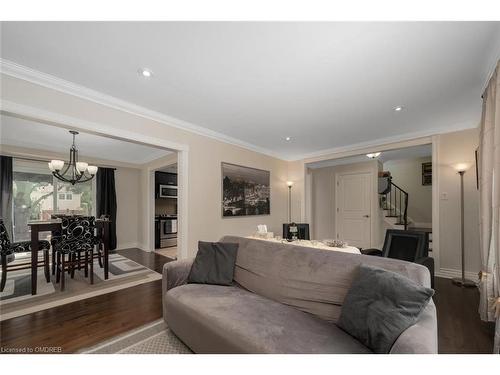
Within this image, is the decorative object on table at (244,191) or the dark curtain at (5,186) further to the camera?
the dark curtain at (5,186)

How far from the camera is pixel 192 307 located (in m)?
1.59

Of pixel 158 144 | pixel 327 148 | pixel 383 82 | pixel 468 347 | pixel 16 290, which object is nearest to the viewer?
pixel 468 347

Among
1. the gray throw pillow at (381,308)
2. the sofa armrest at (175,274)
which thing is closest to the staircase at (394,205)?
the gray throw pillow at (381,308)

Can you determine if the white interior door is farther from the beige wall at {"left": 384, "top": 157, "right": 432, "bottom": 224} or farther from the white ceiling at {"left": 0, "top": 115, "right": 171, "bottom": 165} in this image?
the white ceiling at {"left": 0, "top": 115, "right": 171, "bottom": 165}

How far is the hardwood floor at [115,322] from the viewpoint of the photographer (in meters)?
1.75

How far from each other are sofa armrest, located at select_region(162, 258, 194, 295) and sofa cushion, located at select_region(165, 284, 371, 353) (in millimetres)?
156

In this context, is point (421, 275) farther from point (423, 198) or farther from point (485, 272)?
point (423, 198)

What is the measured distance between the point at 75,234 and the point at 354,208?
19.7 feet

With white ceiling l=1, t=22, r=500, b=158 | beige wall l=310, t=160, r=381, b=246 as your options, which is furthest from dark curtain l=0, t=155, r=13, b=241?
beige wall l=310, t=160, r=381, b=246

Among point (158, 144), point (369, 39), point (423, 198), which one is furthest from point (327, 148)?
point (423, 198)

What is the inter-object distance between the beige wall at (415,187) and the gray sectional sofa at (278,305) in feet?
20.2

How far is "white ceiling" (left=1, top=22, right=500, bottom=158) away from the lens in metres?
1.52

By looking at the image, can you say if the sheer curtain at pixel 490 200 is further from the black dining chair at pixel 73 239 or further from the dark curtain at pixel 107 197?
the dark curtain at pixel 107 197
